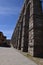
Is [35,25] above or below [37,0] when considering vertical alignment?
below

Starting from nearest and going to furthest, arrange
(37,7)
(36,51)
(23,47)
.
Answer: (36,51), (37,7), (23,47)

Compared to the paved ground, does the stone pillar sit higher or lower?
higher

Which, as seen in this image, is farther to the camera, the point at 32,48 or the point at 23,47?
the point at 23,47

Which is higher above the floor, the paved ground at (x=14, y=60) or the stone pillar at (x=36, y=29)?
the stone pillar at (x=36, y=29)

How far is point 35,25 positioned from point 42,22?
635mm

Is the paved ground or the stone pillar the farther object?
the stone pillar

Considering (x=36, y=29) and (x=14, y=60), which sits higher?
(x=36, y=29)

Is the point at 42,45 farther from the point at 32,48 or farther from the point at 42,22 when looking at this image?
the point at 42,22

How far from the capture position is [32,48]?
11.9 m

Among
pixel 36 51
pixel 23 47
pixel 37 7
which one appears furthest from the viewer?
pixel 23 47

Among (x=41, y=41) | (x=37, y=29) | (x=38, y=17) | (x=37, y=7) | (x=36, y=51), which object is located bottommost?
(x=36, y=51)

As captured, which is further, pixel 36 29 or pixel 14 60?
pixel 36 29

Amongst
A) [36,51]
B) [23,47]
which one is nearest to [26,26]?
[23,47]

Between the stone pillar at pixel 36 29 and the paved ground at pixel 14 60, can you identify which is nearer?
the paved ground at pixel 14 60
